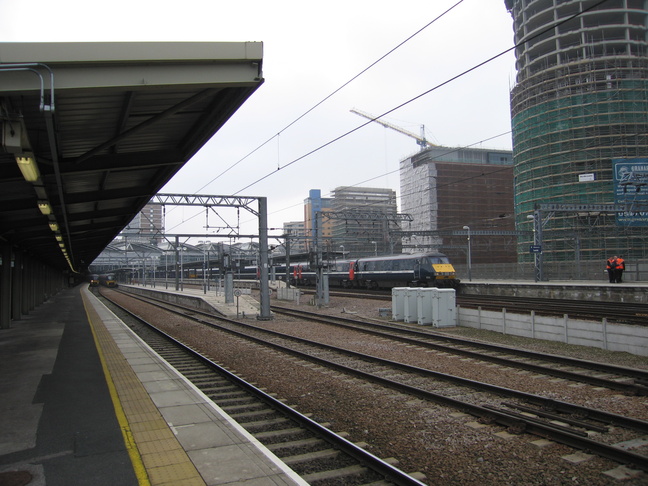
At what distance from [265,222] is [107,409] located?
1538 centimetres

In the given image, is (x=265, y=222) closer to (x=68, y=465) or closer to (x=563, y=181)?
(x=68, y=465)

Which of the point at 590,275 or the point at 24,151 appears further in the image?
the point at 590,275

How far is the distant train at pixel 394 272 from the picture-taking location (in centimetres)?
3366

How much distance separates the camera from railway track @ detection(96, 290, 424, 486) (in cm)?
505

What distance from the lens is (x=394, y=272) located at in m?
36.9

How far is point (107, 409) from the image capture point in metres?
6.92

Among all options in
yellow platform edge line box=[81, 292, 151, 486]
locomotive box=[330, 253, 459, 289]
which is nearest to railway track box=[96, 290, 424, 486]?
yellow platform edge line box=[81, 292, 151, 486]

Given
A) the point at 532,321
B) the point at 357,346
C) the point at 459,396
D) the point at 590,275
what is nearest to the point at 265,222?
the point at 357,346

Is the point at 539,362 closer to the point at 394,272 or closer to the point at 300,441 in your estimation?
the point at 300,441

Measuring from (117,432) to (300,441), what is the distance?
86.9 inches

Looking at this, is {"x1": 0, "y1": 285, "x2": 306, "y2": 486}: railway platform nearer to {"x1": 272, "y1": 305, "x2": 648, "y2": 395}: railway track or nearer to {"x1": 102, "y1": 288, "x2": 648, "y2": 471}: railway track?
{"x1": 102, "y1": 288, "x2": 648, "y2": 471}: railway track

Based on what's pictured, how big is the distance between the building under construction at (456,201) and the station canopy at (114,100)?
7430cm

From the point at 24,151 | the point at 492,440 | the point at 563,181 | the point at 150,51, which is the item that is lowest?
the point at 492,440

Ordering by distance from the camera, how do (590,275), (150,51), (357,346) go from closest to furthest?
(150,51)
(357,346)
(590,275)
